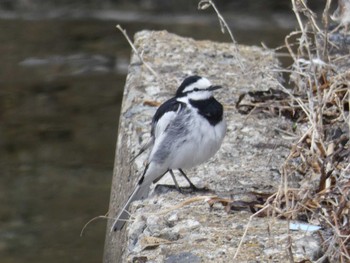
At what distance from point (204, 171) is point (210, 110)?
0.28 m

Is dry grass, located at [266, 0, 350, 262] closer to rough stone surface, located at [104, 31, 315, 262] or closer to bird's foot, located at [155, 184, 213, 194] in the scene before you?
rough stone surface, located at [104, 31, 315, 262]

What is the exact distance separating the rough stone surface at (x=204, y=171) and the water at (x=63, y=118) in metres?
1.39

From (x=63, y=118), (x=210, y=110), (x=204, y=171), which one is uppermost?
→ (x=210, y=110)

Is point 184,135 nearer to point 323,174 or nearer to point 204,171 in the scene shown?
point 204,171

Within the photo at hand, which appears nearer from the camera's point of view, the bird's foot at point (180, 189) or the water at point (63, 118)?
the bird's foot at point (180, 189)

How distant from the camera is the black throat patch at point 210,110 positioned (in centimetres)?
480

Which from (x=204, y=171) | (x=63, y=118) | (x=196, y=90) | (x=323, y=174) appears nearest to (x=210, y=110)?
(x=196, y=90)

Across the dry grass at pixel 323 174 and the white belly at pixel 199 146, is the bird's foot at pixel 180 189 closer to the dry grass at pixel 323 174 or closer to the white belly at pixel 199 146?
the white belly at pixel 199 146

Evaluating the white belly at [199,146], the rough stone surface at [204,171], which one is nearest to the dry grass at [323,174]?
the rough stone surface at [204,171]

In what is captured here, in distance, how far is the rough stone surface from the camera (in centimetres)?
398

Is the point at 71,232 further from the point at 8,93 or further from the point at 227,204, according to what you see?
the point at 227,204

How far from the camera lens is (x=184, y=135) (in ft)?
15.7

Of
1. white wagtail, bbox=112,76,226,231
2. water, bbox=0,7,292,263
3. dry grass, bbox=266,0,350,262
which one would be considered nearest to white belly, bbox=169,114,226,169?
white wagtail, bbox=112,76,226,231

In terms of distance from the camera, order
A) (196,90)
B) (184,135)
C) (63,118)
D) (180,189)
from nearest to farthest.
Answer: (180,189), (184,135), (196,90), (63,118)
